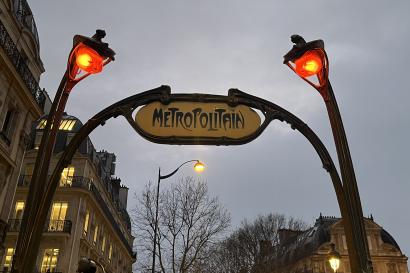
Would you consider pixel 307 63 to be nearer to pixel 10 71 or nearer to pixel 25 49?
pixel 10 71

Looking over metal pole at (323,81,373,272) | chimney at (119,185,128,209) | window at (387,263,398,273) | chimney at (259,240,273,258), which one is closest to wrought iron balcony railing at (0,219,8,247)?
metal pole at (323,81,373,272)

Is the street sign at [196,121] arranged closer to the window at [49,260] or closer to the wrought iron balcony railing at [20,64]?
the wrought iron balcony railing at [20,64]

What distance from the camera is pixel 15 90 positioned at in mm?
16938

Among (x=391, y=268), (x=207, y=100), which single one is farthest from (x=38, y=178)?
(x=391, y=268)

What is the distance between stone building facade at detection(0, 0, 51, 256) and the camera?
1594 centimetres

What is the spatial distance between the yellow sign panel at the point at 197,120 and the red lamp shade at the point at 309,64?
0.64 meters

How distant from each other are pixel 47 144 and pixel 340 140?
2.71 meters

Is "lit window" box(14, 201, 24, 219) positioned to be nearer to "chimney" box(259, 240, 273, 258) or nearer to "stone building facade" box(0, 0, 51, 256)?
"stone building facade" box(0, 0, 51, 256)

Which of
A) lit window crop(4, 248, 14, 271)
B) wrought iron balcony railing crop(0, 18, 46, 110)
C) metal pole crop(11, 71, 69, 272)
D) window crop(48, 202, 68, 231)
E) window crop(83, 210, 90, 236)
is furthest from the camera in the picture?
window crop(83, 210, 90, 236)

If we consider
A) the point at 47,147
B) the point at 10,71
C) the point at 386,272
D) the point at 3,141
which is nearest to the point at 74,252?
the point at 3,141

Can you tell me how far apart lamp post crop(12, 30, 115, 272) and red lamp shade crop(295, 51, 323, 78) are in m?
1.90

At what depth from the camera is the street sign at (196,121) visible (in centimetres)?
409

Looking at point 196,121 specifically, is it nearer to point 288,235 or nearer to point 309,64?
point 309,64

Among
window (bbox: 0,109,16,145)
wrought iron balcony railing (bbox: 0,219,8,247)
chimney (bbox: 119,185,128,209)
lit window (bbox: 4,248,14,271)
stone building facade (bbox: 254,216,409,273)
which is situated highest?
chimney (bbox: 119,185,128,209)
